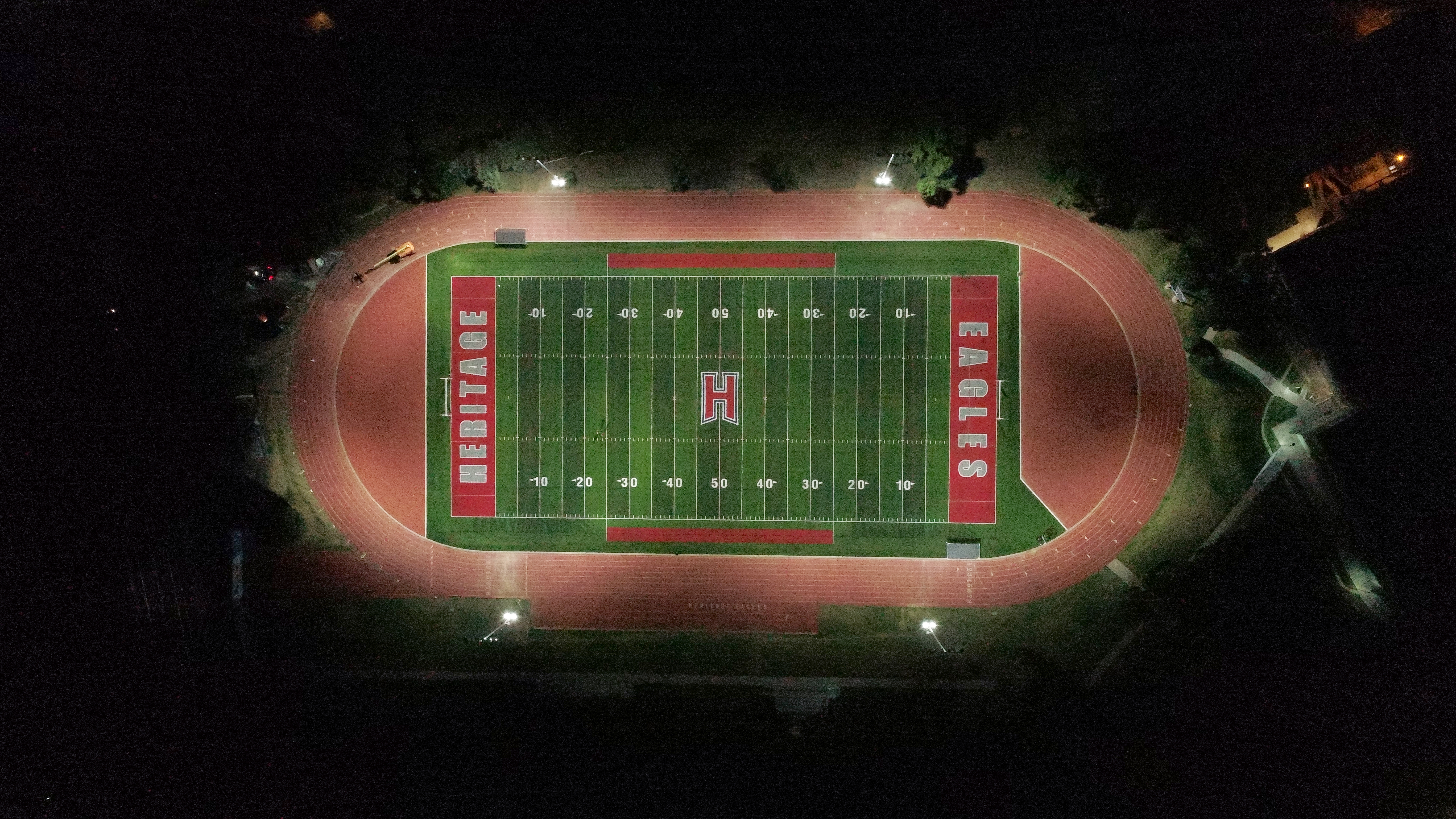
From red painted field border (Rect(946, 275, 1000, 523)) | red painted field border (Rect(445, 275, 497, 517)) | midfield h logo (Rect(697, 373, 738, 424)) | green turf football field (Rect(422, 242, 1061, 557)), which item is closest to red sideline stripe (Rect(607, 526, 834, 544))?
green turf football field (Rect(422, 242, 1061, 557))

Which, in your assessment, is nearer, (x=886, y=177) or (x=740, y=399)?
(x=886, y=177)

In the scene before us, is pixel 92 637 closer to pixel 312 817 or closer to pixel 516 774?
pixel 312 817

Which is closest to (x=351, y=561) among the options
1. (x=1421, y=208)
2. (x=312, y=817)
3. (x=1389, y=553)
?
(x=312, y=817)

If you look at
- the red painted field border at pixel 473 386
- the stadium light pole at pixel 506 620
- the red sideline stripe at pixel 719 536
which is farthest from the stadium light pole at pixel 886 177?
the stadium light pole at pixel 506 620

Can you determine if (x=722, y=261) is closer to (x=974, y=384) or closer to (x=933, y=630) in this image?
(x=974, y=384)

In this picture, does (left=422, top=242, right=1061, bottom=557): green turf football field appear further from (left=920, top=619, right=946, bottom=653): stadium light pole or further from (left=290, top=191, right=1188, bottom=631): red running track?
(left=920, top=619, right=946, bottom=653): stadium light pole

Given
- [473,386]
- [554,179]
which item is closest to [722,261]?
[554,179]
